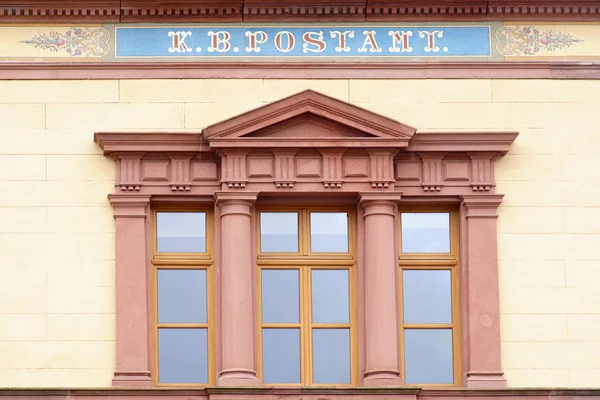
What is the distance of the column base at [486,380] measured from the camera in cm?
2666

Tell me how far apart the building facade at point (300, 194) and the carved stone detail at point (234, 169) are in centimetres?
3

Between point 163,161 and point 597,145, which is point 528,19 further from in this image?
point 163,161

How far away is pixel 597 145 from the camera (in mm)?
27625

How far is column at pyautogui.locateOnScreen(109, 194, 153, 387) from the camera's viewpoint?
1049 inches

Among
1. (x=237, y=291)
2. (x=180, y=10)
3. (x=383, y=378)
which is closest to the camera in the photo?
(x=383, y=378)

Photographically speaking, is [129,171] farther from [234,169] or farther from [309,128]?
[309,128]

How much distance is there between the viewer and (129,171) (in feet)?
89.5

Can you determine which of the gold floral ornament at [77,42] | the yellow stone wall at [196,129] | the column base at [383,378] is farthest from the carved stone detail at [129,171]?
the column base at [383,378]

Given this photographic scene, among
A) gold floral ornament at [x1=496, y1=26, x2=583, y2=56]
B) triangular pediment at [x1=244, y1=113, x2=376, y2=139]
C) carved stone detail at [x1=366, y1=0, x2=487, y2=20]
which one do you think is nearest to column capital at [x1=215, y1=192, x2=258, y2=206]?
triangular pediment at [x1=244, y1=113, x2=376, y2=139]

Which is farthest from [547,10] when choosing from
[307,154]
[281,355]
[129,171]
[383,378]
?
[129,171]

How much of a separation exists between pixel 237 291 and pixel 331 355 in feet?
4.58

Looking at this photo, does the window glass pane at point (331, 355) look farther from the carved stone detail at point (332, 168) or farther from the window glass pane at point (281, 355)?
the carved stone detail at point (332, 168)

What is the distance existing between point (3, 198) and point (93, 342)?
207 centimetres

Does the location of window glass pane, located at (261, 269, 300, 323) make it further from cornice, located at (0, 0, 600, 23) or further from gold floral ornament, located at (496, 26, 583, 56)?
gold floral ornament, located at (496, 26, 583, 56)
